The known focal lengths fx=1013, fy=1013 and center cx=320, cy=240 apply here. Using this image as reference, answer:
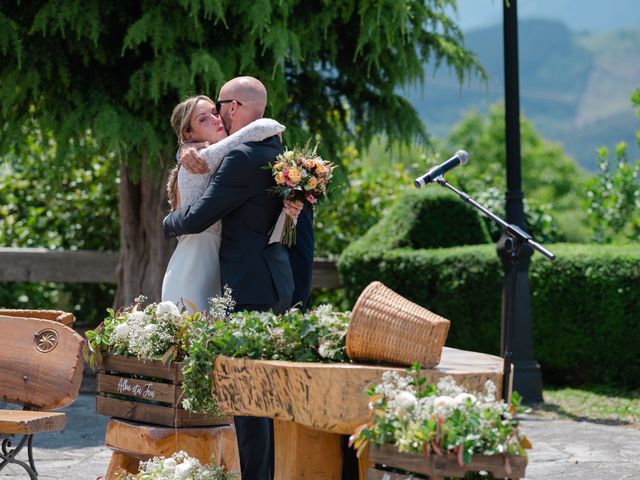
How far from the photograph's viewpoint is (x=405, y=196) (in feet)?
32.9

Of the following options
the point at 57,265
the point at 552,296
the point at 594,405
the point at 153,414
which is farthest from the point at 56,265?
the point at 153,414

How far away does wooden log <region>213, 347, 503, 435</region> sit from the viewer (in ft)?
11.6

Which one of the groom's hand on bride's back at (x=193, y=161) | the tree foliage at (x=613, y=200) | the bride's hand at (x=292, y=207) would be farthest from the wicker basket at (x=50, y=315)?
the tree foliage at (x=613, y=200)

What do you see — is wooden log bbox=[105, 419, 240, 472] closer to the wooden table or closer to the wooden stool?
the wooden stool

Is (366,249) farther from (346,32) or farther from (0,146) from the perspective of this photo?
(0,146)

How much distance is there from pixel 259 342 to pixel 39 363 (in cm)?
127

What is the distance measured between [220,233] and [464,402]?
201 centimetres

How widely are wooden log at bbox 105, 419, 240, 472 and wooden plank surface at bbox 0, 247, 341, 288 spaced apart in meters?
5.46

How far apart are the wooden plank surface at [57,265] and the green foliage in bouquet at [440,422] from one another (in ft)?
21.8

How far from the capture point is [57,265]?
9648mm

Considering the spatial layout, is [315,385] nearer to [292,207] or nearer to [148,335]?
[148,335]

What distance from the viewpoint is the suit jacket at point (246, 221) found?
4.63 metres

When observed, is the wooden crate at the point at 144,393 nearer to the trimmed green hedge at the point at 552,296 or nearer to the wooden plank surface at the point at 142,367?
the wooden plank surface at the point at 142,367

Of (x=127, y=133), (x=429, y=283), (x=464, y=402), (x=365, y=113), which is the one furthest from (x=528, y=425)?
(x=464, y=402)
